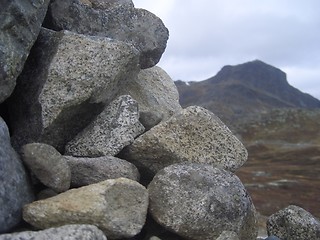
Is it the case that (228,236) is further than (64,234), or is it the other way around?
(228,236)

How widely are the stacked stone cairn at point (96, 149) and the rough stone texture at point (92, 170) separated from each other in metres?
0.02

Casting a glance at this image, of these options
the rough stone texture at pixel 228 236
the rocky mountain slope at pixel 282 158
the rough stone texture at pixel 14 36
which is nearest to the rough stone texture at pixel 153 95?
the rough stone texture at pixel 14 36

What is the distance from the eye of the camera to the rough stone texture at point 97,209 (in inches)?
291

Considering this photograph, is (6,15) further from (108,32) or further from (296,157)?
(296,157)

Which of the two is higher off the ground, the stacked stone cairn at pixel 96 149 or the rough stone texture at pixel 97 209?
the stacked stone cairn at pixel 96 149

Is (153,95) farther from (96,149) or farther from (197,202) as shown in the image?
(197,202)

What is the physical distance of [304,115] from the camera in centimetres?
12362

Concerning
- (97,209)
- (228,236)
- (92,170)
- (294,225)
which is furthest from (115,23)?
(294,225)

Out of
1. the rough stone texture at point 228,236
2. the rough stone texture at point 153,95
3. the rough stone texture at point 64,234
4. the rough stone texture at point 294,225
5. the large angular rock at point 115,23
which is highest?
the large angular rock at point 115,23

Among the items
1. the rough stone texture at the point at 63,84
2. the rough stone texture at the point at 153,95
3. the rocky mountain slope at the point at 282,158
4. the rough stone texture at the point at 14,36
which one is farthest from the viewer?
the rocky mountain slope at the point at 282,158

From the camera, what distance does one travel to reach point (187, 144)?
9.60 m

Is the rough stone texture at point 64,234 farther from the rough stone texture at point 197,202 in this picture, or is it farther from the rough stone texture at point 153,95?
the rough stone texture at point 153,95

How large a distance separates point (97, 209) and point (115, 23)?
4.97 m

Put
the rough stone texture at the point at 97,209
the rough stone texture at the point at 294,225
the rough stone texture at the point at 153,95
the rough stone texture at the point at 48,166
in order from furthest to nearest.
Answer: the rough stone texture at the point at 153,95 → the rough stone texture at the point at 294,225 → the rough stone texture at the point at 48,166 → the rough stone texture at the point at 97,209
